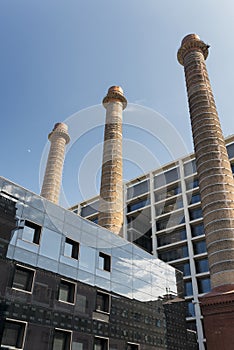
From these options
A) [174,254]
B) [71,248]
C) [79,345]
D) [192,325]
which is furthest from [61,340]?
[174,254]

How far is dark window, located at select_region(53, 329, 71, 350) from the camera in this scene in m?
13.1

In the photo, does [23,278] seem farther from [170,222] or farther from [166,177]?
[166,177]

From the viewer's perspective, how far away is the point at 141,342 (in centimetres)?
1680

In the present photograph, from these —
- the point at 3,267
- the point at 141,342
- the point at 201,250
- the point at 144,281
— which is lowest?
the point at 141,342

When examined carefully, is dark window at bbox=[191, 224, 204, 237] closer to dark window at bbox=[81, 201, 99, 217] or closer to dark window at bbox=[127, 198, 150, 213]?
dark window at bbox=[127, 198, 150, 213]

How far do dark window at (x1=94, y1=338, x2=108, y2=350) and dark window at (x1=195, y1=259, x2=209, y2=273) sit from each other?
19.5 m

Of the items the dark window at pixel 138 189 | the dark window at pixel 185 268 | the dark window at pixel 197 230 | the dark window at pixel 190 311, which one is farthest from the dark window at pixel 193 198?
the dark window at pixel 190 311

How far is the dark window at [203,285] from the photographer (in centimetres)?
3116

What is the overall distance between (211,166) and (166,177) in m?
19.2

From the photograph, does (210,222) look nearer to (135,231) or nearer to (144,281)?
(144,281)

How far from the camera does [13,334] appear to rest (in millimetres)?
11820

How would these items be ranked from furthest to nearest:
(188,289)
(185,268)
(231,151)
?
(231,151), (185,268), (188,289)

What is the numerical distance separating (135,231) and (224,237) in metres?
22.6

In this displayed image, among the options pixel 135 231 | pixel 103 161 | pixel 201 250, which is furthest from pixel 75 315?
pixel 135 231
